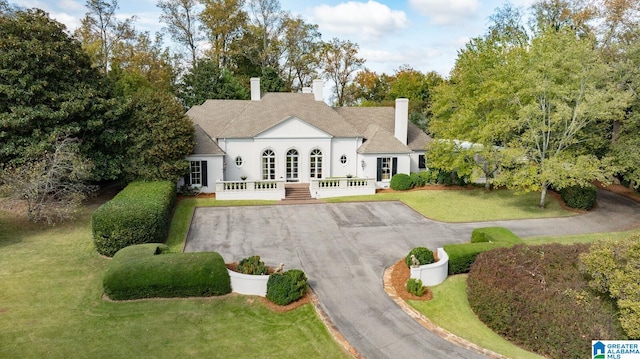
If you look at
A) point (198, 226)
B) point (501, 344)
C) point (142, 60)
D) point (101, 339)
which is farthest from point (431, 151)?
point (142, 60)

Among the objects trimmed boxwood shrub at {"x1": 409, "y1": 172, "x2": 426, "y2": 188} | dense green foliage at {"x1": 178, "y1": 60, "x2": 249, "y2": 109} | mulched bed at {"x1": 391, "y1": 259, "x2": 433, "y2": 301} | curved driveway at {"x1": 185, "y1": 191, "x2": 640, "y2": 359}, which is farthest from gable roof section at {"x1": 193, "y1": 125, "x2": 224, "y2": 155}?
mulched bed at {"x1": 391, "y1": 259, "x2": 433, "y2": 301}

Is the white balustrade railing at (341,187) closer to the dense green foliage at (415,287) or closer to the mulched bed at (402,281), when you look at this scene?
the mulched bed at (402,281)

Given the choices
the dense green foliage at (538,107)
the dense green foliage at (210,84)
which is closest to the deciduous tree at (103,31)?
the dense green foliage at (210,84)

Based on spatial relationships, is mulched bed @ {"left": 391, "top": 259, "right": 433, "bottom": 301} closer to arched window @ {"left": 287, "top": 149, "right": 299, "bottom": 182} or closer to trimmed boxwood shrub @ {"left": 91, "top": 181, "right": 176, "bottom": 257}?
trimmed boxwood shrub @ {"left": 91, "top": 181, "right": 176, "bottom": 257}

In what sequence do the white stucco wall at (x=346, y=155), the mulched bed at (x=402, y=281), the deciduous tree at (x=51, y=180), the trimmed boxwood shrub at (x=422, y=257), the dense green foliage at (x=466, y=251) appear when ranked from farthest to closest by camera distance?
the white stucco wall at (x=346, y=155) → the deciduous tree at (x=51, y=180) → the dense green foliage at (x=466, y=251) → the trimmed boxwood shrub at (x=422, y=257) → the mulched bed at (x=402, y=281)

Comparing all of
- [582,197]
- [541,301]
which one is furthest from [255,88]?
[541,301]

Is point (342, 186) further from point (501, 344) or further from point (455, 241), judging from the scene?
point (501, 344)
